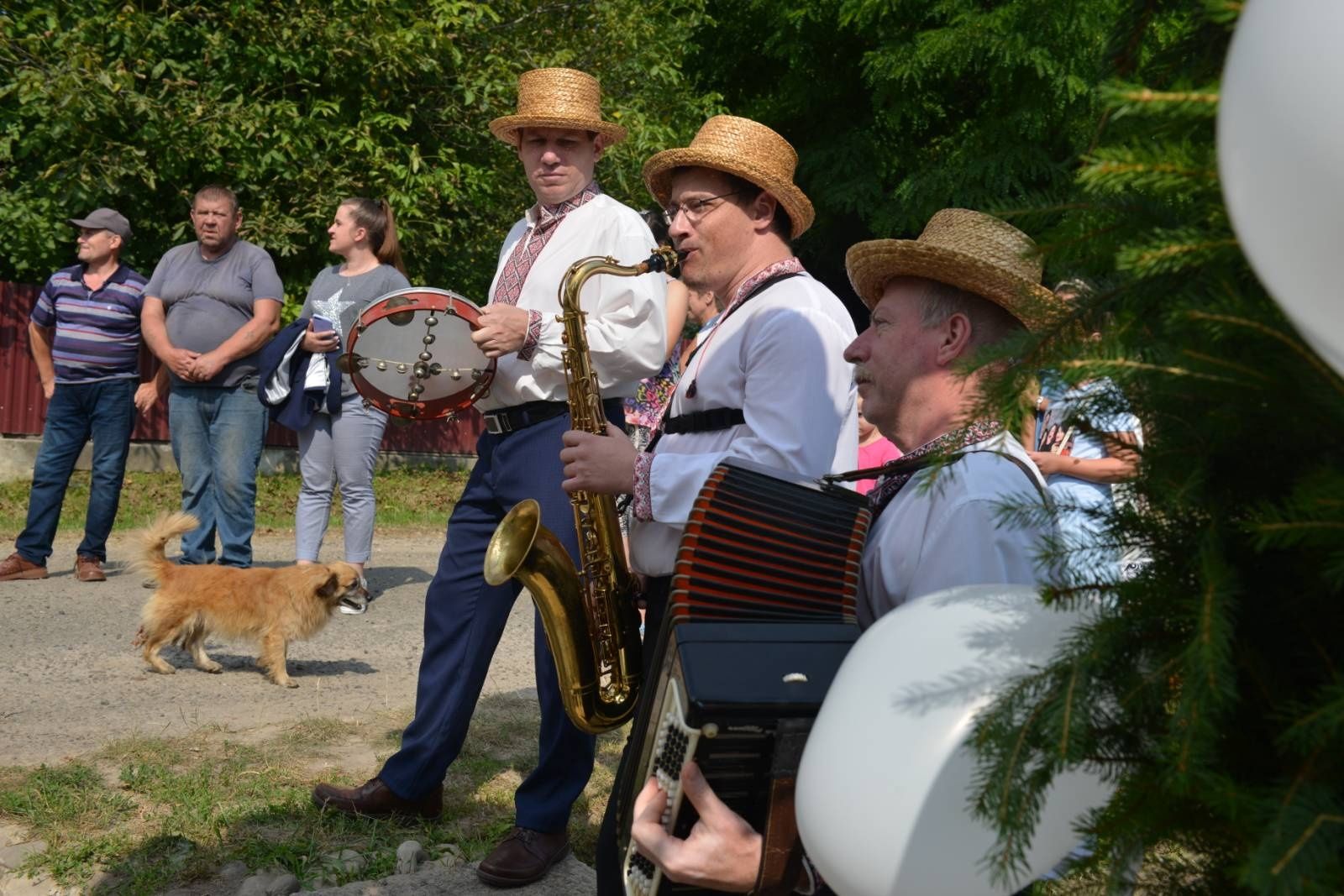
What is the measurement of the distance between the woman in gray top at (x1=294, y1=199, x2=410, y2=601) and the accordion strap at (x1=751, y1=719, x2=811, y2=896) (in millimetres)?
5844

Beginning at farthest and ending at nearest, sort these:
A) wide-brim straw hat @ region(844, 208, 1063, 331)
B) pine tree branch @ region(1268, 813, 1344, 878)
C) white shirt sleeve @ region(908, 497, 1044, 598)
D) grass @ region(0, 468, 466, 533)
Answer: grass @ region(0, 468, 466, 533)
wide-brim straw hat @ region(844, 208, 1063, 331)
white shirt sleeve @ region(908, 497, 1044, 598)
pine tree branch @ region(1268, 813, 1344, 878)

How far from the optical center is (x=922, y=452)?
7.92 ft

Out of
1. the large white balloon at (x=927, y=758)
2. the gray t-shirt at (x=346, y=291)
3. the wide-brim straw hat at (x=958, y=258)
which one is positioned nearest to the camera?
the large white balloon at (x=927, y=758)

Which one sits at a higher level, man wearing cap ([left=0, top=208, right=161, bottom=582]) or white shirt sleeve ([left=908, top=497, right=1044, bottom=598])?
white shirt sleeve ([left=908, top=497, right=1044, bottom=598])

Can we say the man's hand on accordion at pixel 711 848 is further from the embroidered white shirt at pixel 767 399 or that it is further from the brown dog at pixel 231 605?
the brown dog at pixel 231 605

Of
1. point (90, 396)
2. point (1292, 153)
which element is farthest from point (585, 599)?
point (90, 396)

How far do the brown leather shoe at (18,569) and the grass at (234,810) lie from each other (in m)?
3.74

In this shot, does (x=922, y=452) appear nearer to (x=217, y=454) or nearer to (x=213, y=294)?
(x=217, y=454)

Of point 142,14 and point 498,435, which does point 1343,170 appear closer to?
point 498,435

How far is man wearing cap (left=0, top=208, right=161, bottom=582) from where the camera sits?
27.9ft

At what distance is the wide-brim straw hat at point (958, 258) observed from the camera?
2.38 m

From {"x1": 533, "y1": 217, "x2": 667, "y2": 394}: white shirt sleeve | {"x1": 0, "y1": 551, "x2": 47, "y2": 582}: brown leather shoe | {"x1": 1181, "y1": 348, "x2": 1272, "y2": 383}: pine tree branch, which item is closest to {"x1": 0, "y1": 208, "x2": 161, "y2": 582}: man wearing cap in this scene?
{"x1": 0, "y1": 551, "x2": 47, "y2": 582}: brown leather shoe

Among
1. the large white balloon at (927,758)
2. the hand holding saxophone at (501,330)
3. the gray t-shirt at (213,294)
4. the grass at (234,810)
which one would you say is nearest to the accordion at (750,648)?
the large white balloon at (927,758)

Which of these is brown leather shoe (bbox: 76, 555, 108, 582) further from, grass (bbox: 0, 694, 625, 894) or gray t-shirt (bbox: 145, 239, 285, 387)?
grass (bbox: 0, 694, 625, 894)
